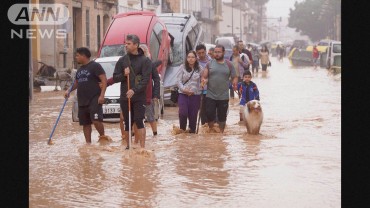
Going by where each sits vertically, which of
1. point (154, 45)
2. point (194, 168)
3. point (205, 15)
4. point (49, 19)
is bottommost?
point (194, 168)

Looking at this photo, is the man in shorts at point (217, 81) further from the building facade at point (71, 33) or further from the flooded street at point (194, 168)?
the building facade at point (71, 33)

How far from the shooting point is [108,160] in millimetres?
11211

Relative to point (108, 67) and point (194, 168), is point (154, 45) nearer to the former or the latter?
point (108, 67)

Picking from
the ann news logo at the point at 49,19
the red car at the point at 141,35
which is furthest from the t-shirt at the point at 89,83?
the ann news logo at the point at 49,19

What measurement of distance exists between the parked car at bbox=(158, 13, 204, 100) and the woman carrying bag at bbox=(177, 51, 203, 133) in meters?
7.16

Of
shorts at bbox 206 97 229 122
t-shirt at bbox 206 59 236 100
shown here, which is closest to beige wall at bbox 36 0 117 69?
shorts at bbox 206 97 229 122

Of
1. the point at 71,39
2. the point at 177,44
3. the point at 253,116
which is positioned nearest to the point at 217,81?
the point at 253,116

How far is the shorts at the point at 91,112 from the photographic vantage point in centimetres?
1225

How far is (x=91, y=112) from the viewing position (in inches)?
483

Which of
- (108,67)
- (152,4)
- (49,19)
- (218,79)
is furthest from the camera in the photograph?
(152,4)

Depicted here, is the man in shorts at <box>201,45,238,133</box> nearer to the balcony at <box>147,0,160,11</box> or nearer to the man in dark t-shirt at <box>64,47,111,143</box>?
the man in dark t-shirt at <box>64,47,111,143</box>

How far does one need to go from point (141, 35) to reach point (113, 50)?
1018 mm
